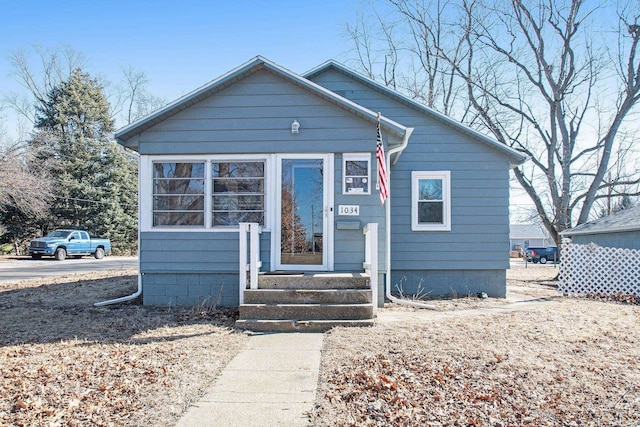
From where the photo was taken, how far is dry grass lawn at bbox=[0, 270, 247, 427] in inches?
147

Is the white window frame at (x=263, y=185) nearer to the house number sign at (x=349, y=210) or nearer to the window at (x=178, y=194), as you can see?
the window at (x=178, y=194)

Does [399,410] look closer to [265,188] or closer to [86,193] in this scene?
[265,188]

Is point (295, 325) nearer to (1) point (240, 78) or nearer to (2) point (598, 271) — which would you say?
(1) point (240, 78)

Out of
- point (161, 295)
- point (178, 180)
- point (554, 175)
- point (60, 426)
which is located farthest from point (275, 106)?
point (554, 175)

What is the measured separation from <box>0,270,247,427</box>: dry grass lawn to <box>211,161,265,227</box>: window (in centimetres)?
176

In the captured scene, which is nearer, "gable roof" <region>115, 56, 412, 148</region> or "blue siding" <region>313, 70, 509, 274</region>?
"gable roof" <region>115, 56, 412, 148</region>

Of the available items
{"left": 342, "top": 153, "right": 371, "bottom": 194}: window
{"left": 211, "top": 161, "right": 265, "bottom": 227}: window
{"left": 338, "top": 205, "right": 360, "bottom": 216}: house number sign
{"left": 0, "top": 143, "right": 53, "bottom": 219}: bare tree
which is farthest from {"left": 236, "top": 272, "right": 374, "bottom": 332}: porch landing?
{"left": 0, "top": 143, "right": 53, "bottom": 219}: bare tree

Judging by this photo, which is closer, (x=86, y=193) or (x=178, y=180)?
(x=178, y=180)

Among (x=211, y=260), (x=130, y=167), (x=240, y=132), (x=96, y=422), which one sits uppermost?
(x=130, y=167)

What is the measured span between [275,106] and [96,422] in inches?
236

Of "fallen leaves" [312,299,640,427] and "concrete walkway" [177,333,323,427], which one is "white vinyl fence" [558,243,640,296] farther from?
"concrete walkway" [177,333,323,427]

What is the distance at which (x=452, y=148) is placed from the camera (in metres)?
10.5

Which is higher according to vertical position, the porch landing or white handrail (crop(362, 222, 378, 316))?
white handrail (crop(362, 222, 378, 316))

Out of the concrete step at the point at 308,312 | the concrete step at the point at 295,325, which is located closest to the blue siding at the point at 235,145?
the concrete step at the point at 308,312
